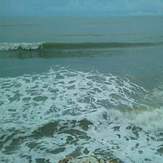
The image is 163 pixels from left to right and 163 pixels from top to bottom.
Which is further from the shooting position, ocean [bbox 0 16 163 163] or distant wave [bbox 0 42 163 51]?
distant wave [bbox 0 42 163 51]

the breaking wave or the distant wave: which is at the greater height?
the distant wave

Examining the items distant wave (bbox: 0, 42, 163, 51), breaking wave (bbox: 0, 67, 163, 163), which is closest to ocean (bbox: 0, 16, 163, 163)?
breaking wave (bbox: 0, 67, 163, 163)

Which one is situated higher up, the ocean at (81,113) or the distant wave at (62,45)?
the distant wave at (62,45)

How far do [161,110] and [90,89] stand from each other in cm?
307

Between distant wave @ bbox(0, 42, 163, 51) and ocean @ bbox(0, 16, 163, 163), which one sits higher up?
distant wave @ bbox(0, 42, 163, 51)

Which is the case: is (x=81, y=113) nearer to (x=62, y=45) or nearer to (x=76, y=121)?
(x=76, y=121)

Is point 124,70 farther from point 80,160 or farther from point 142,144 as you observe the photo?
point 80,160

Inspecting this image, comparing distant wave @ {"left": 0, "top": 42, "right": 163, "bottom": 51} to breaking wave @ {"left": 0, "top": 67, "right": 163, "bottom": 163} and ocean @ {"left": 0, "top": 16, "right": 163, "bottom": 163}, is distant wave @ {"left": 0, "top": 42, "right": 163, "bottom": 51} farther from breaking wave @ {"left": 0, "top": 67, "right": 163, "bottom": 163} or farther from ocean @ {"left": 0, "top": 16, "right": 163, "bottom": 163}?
breaking wave @ {"left": 0, "top": 67, "right": 163, "bottom": 163}

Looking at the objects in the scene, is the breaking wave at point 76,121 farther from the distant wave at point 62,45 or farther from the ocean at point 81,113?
the distant wave at point 62,45

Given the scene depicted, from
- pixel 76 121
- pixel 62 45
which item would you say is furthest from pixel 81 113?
pixel 62 45

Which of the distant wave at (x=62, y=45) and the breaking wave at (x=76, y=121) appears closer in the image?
the breaking wave at (x=76, y=121)

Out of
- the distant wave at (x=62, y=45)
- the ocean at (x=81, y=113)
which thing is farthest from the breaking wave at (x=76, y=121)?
the distant wave at (x=62, y=45)

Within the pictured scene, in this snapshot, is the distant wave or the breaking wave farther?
the distant wave

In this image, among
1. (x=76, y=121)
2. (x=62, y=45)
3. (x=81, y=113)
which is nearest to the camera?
(x=76, y=121)
